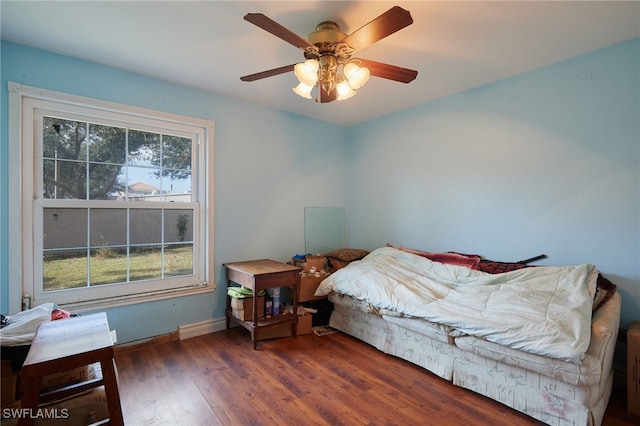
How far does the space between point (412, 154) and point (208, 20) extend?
2.41 m

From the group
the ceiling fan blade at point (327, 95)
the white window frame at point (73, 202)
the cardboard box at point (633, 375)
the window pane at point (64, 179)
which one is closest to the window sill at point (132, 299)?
the white window frame at point (73, 202)

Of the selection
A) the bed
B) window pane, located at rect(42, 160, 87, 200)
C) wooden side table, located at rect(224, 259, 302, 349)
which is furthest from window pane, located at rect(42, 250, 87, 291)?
the bed

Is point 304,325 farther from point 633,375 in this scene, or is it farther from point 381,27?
point 381,27

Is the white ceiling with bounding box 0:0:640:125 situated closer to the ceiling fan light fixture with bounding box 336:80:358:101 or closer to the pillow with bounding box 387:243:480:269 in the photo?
the ceiling fan light fixture with bounding box 336:80:358:101

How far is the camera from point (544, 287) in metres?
2.05

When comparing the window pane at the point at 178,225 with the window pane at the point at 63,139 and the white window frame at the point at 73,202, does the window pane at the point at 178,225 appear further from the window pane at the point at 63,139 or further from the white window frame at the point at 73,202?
the window pane at the point at 63,139

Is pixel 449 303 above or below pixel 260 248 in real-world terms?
below

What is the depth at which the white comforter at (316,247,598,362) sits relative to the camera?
165 cm

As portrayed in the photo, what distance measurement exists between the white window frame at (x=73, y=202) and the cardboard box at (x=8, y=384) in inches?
45.0

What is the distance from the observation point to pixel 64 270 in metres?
2.34

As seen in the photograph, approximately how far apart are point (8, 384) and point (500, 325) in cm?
248

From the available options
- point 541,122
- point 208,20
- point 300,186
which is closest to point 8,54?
point 208,20

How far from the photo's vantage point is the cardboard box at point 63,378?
134 cm

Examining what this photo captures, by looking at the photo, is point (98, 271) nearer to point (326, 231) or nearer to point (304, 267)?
point (304, 267)
